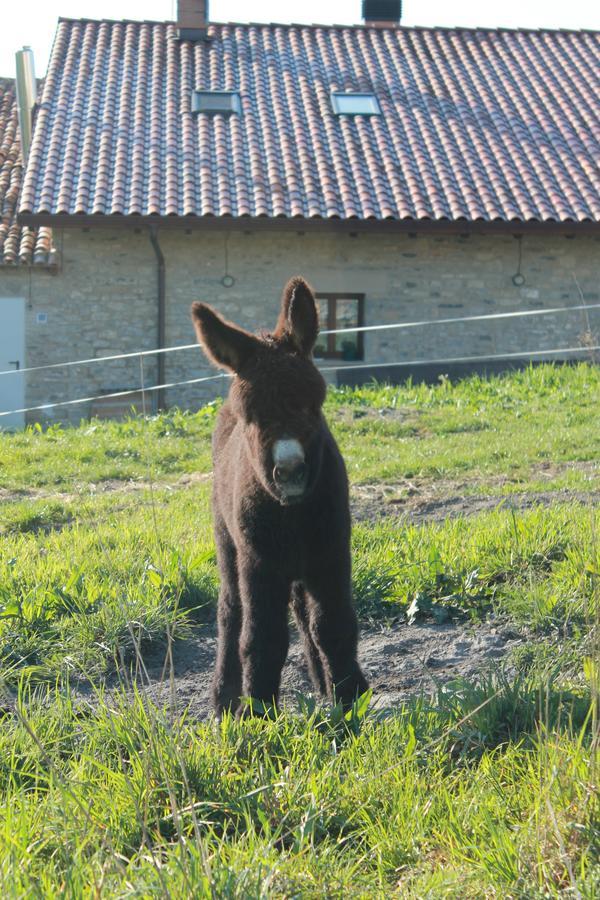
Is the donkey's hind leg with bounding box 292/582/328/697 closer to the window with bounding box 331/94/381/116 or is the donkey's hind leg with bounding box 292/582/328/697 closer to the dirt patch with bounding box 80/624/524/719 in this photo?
the dirt patch with bounding box 80/624/524/719

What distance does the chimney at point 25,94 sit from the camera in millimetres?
22578

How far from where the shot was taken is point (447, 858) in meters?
3.18

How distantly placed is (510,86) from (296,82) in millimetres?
5008

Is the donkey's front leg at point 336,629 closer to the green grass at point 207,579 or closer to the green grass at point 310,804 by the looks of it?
the green grass at point 310,804

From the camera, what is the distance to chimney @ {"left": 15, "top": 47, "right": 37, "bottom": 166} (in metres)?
22.6

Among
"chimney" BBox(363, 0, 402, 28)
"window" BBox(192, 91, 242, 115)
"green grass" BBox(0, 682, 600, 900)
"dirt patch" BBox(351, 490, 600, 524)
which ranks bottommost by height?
"green grass" BBox(0, 682, 600, 900)

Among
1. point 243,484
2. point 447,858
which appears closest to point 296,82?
point 243,484

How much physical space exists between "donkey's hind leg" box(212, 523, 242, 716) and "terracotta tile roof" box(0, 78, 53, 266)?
15.9 meters

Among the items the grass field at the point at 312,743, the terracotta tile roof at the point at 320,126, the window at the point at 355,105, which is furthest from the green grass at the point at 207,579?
the window at the point at 355,105

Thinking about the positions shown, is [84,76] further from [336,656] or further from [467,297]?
[336,656]

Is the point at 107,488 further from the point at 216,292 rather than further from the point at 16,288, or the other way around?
the point at 16,288

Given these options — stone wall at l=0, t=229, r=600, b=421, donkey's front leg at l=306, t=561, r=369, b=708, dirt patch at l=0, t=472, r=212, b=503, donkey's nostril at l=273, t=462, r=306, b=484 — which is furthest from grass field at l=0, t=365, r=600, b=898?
stone wall at l=0, t=229, r=600, b=421

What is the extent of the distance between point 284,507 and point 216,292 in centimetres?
1637

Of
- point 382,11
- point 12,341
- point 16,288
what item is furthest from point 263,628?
point 382,11
